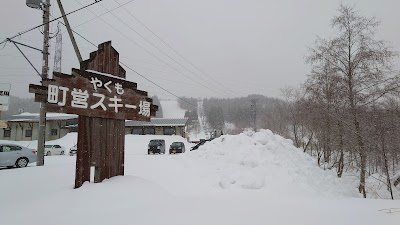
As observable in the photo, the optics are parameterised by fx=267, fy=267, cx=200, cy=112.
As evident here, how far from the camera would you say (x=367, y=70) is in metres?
14.8

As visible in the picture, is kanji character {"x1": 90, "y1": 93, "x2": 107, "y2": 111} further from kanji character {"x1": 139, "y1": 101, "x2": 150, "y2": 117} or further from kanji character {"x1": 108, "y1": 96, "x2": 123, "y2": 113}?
kanji character {"x1": 139, "y1": 101, "x2": 150, "y2": 117}

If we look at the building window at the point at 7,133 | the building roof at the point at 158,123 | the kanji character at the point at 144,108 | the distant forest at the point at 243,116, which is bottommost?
the building window at the point at 7,133

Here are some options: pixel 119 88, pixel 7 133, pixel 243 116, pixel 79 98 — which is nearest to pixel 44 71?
pixel 119 88

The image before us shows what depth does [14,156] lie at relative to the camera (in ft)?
51.2

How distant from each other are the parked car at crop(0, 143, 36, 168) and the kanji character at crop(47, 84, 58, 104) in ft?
40.2

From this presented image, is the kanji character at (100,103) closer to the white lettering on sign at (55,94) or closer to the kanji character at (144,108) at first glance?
the white lettering on sign at (55,94)

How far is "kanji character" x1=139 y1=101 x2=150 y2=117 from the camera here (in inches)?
316

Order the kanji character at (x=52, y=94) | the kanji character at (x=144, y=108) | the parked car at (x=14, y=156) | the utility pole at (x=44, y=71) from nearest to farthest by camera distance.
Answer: the kanji character at (x=52, y=94) → the kanji character at (x=144, y=108) → the utility pole at (x=44, y=71) → the parked car at (x=14, y=156)

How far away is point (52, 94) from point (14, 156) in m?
12.5

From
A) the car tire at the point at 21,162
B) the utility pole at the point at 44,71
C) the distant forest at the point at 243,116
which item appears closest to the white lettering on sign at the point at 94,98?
the utility pole at the point at 44,71

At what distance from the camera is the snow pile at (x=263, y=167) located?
9.61m

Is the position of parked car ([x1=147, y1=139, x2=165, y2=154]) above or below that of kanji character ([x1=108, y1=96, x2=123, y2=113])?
below

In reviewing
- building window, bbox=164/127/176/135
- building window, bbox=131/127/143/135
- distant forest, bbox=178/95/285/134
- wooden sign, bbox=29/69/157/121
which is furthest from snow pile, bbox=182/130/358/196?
building window, bbox=131/127/143/135

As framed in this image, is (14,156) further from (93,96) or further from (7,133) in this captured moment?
(7,133)
